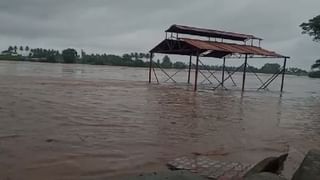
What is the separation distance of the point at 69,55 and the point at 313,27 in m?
76.6

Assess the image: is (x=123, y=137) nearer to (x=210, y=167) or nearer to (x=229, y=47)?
(x=210, y=167)

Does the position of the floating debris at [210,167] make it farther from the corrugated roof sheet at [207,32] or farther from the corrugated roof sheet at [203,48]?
the corrugated roof sheet at [207,32]

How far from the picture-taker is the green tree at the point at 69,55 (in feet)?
382

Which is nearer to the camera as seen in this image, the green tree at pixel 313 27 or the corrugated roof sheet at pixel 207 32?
the corrugated roof sheet at pixel 207 32

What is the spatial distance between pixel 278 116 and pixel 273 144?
24.6ft

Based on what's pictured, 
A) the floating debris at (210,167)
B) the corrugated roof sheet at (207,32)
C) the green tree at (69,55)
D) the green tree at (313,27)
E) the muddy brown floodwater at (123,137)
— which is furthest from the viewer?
the green tree at (69,55)

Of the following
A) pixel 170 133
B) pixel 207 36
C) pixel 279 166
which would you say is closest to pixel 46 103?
pixel 170 133

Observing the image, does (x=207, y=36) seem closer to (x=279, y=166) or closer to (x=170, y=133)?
(x=170, y=133)

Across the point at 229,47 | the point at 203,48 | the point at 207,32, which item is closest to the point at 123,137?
the point at 203,48

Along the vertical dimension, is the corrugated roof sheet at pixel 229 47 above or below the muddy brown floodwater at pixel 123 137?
above

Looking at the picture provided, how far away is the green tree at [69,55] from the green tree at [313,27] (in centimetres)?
7471

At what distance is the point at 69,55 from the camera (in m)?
117

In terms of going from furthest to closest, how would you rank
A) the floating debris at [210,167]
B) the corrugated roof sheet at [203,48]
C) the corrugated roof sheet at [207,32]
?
the corrugated roof sheet at [207,32] → the corrugated roof sheet at [203,48] → the floating debris at [210,167]

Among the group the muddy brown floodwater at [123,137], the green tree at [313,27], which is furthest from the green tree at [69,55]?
the muddy brown floodwater at [123,137]
